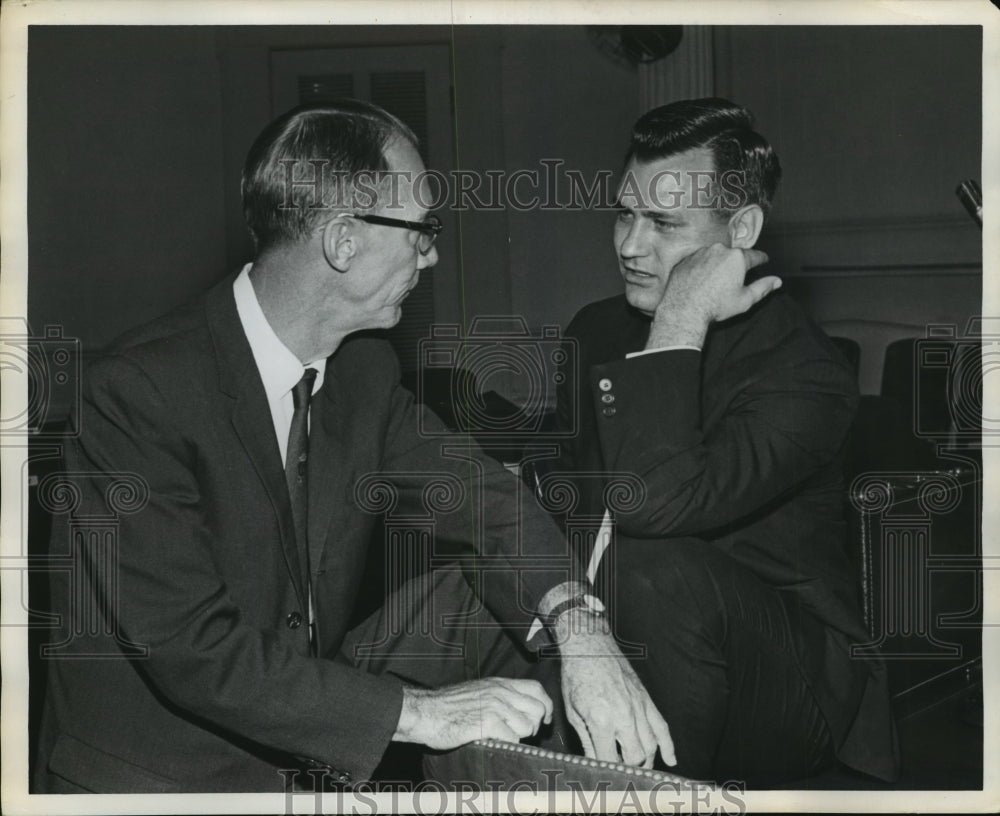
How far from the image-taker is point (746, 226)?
222 centimetres

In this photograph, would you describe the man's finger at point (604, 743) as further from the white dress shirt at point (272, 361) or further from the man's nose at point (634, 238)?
the man's nose at point (634, 238)

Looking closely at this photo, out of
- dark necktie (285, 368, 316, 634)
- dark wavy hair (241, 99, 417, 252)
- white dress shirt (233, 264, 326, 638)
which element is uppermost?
dark wavy hair (241, 99, 417, 252)

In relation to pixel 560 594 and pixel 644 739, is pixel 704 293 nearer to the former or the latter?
pixel 560 594

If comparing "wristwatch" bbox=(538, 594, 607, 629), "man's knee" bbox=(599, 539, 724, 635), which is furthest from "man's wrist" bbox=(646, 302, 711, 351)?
"wristwatch" bbox=(538, 594, 607, 629)

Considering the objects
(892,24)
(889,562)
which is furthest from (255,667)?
(892,24)

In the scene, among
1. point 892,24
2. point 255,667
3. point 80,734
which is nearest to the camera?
point 255,667

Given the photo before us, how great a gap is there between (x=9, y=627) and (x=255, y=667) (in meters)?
0.60

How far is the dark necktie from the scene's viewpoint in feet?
7.02

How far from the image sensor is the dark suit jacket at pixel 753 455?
2.13 m

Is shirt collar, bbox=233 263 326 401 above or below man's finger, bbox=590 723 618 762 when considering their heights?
above

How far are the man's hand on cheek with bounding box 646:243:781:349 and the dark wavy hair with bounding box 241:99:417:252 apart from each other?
1.97ft

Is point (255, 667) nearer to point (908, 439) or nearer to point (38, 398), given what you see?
point (38, 398)

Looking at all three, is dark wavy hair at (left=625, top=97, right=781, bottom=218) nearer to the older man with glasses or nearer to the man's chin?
the man's chin

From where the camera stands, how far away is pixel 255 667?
201 centimetres
